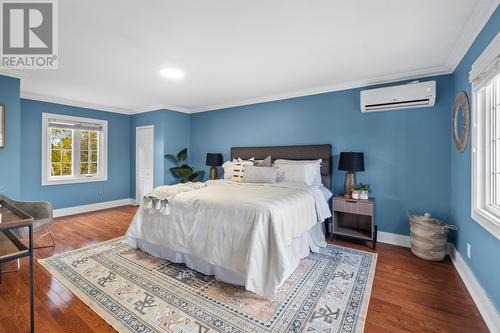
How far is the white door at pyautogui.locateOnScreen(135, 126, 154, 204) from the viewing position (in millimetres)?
5461

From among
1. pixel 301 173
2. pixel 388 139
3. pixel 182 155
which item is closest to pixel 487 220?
pixel 388 139

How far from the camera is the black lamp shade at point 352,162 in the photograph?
10.7 ft

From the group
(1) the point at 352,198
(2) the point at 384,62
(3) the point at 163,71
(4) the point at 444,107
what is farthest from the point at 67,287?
(4) the point at 444,107

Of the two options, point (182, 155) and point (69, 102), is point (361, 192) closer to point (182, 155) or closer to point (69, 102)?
point (182, 155)

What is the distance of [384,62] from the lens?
2852mm

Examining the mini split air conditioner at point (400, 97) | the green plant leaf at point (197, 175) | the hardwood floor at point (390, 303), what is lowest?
the hardwood floor at point (390, 303)

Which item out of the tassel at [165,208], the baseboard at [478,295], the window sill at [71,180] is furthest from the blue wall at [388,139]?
the window sill at [71,180]

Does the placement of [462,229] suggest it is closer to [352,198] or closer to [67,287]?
[352,198]

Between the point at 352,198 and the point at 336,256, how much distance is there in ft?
2.80

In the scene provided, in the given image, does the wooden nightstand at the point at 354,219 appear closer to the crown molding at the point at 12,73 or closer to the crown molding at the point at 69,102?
the crown molding at the point at 12,73

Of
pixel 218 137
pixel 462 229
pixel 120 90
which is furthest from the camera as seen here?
pixel 218 137

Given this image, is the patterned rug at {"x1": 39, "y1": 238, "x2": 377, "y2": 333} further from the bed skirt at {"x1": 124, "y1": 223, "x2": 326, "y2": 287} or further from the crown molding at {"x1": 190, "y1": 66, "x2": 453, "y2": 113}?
the crown molding at {"x1": 190, "y1": 66, "x2": 453, "y2": 113}

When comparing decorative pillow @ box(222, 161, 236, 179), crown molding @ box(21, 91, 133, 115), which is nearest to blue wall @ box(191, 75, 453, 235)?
decorative pillow @ box(222, 161, 236, 179)

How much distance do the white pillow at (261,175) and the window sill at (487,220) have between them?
7.15 ft
